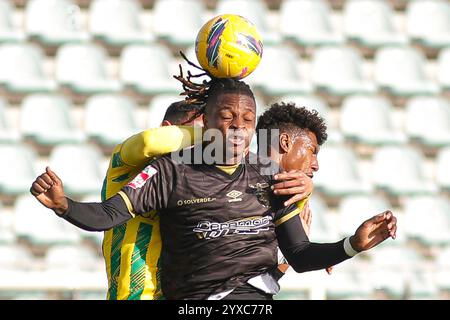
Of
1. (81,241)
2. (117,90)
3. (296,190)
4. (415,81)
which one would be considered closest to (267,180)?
(296,190)

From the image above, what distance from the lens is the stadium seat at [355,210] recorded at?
29.5 ft

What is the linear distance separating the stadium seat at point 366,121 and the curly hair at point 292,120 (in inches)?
196

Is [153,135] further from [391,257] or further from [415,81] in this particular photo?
[415,81]

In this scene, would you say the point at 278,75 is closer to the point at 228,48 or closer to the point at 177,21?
the point at 177,21

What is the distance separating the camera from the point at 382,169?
31.0 feet

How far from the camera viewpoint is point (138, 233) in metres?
3.98

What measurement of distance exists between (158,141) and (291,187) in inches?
21.1

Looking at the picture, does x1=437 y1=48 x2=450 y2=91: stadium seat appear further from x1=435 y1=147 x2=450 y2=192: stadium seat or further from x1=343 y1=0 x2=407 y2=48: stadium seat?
x1=435 y1=147 x2=450 y2=192: stadium seat

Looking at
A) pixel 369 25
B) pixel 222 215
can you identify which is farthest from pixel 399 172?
pixel 222 215

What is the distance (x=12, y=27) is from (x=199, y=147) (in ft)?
19.8

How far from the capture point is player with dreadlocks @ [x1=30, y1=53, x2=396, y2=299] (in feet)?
12.3

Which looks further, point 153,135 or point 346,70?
point 346,70

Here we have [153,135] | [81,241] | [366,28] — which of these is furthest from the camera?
[366,28]

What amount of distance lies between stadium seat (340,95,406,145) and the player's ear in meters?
5.10
